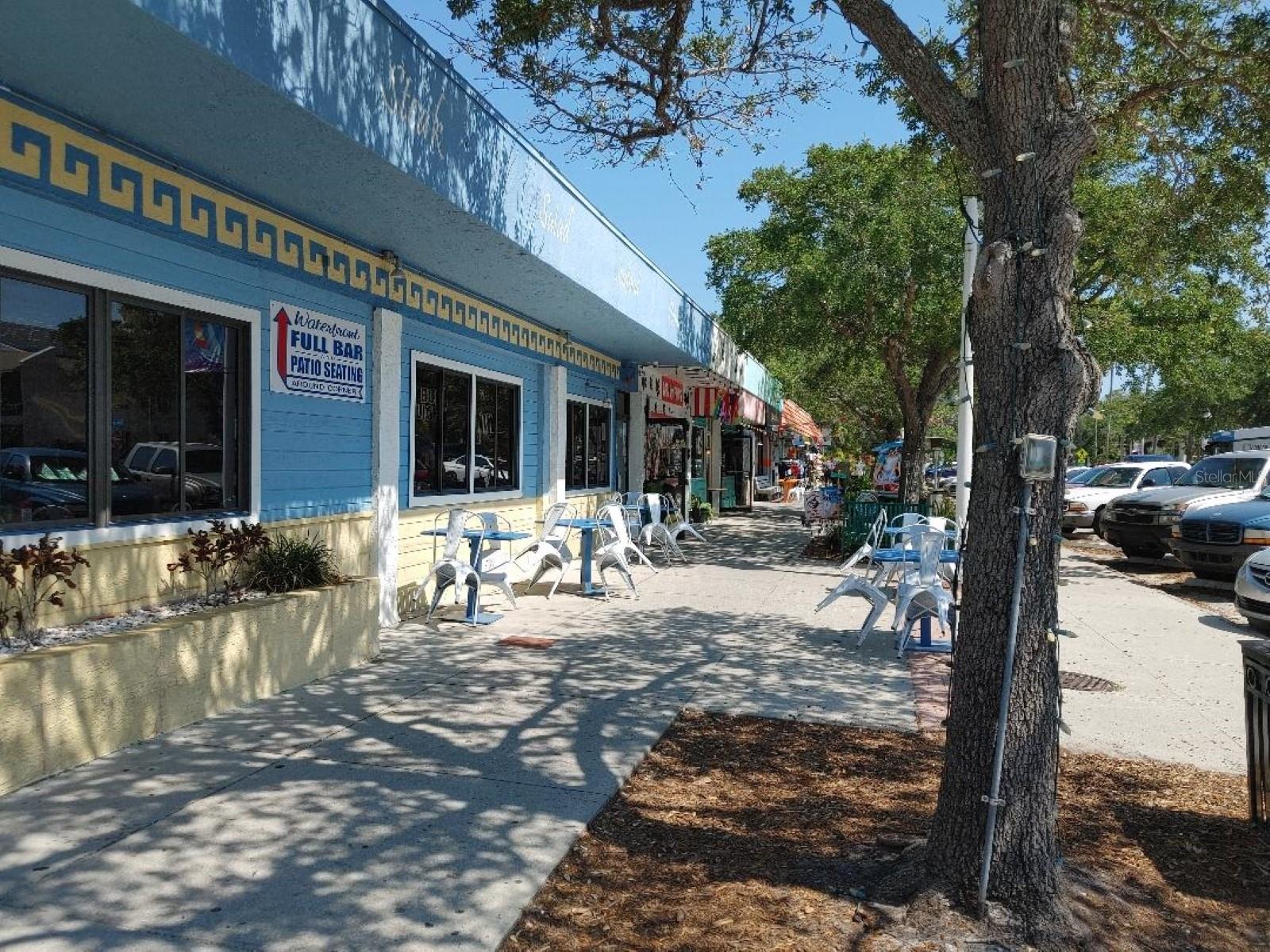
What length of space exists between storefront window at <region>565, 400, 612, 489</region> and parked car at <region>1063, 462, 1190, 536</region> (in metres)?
10.9

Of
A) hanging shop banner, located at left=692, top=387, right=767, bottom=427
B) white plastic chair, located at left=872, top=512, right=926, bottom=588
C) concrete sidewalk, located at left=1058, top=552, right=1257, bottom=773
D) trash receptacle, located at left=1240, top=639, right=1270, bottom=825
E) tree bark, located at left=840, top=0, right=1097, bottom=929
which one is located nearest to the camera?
tree bark, located at left=840, top=0, right=1097, bottom=929

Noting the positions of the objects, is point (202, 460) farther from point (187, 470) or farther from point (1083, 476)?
point (1083, 476)

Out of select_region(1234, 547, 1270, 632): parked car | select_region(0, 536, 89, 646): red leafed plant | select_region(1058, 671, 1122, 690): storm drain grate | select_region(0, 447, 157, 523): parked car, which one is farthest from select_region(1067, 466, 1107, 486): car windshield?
select_region(0, 536, 89, 646): red leafed plant

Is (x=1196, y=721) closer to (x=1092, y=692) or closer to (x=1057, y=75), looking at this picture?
(x=1092, y=692)

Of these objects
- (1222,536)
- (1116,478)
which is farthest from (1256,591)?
(1116,478)

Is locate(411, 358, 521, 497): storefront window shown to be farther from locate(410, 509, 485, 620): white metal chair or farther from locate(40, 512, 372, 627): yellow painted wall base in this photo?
locate(40, 512, 372, 627): yellow painted wall base

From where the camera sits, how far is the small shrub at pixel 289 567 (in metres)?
6.32

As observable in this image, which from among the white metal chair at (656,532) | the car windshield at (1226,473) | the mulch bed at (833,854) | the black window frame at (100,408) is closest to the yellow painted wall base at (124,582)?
the black window frame at (100,408)

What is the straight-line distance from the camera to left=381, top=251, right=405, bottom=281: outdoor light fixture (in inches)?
314

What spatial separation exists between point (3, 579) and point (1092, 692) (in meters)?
6.85

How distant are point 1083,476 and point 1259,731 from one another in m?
21.7

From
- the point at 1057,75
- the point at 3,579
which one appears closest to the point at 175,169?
the point at 3,579

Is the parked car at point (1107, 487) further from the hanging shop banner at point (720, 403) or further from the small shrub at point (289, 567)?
the small shrub at point (289, 567)

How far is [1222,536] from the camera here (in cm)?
1203
